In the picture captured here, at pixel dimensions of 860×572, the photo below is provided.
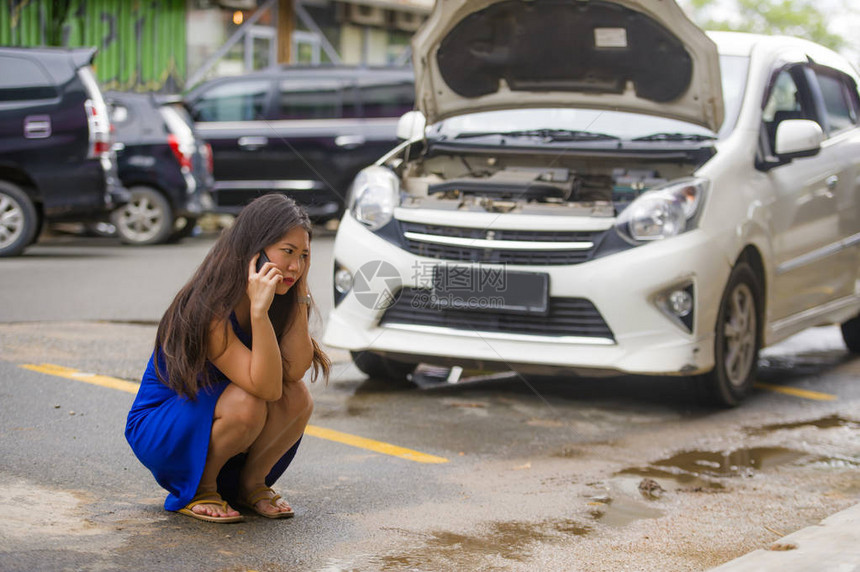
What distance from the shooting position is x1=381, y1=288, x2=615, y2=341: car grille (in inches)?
225

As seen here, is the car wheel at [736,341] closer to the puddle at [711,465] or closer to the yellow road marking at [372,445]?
the puddle at [711,465]

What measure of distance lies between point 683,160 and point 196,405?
3.34 m

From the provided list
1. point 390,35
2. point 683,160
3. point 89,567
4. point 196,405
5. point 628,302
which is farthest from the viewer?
point 390,35

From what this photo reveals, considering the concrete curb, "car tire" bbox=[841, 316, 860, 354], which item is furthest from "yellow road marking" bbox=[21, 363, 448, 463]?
"car tire" bbox=[841, 316, 860, 354]

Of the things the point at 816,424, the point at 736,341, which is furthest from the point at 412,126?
the point at 816,424

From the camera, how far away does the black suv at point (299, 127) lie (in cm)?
1483

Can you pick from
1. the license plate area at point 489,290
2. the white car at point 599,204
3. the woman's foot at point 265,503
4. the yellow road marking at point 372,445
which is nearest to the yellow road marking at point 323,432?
the yellow road marking at point 372,445

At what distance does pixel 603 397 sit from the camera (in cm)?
645

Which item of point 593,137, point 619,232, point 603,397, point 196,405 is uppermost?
point 593,137

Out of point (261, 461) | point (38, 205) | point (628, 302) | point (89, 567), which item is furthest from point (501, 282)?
point (38, 205)

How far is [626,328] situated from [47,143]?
24.4 ft

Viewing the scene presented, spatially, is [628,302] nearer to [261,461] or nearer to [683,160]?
[683,160]

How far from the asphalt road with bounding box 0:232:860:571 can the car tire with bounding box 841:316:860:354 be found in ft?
2.57

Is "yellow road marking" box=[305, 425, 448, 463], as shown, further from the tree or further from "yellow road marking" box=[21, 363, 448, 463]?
the tree
